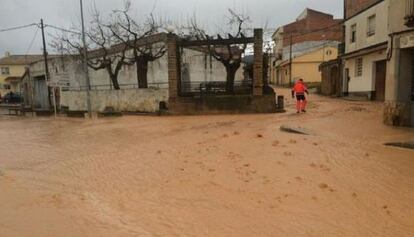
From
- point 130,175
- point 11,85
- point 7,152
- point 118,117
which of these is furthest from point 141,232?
point 11,85

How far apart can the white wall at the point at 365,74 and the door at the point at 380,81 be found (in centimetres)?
23

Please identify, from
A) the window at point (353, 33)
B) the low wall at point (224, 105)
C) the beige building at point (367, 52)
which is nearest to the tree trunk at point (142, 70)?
the low wall at point (224, 105)

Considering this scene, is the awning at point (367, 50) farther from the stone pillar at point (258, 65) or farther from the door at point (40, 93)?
the door at point (40, 93)

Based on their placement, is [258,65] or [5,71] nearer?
[258,65]

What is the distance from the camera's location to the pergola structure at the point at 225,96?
19859mm

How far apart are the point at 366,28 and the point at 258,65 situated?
33.6ft

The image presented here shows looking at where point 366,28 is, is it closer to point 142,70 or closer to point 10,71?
point 142,70

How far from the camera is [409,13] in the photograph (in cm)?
Result: 1148

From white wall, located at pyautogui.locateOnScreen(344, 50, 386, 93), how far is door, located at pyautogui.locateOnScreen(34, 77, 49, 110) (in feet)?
86.2

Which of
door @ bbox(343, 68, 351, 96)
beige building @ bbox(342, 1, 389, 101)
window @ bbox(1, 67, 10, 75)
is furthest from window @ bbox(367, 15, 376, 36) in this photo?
window @ bbox(1, 67, 10, 75)

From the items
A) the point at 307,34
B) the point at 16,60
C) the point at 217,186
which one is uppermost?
the point at 307,34

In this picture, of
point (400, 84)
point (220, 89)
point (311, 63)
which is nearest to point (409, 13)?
point (400, 84)

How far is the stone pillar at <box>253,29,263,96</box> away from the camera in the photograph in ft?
65.5

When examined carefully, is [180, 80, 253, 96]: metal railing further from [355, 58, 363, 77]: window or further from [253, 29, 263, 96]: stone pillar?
[355, 58, 363, 77]: window
